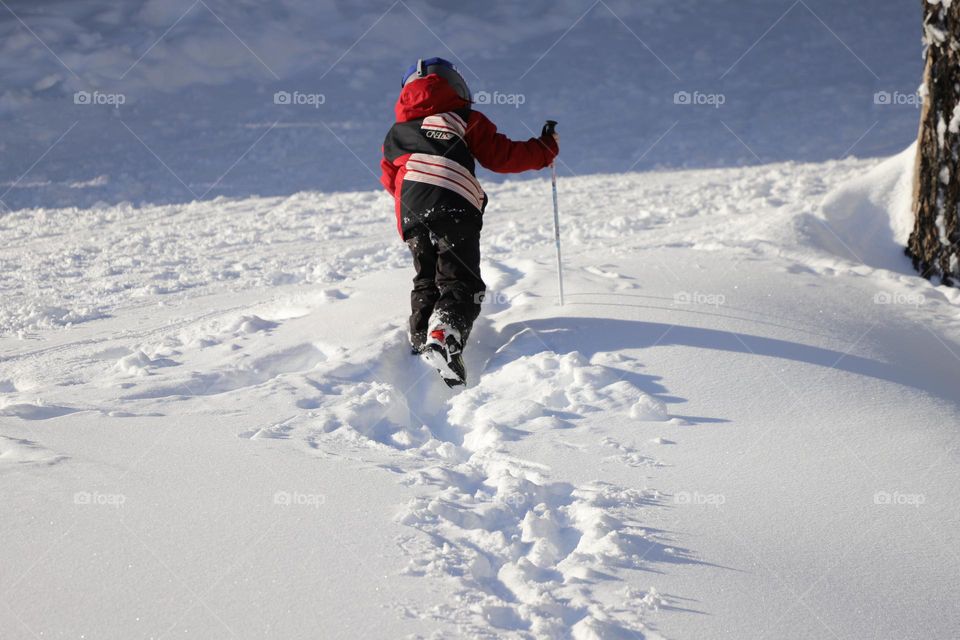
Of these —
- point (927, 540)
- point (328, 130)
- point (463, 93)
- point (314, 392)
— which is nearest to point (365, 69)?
point (328, 130)

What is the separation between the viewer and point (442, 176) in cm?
359

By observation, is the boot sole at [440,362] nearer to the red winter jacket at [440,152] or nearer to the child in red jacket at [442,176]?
the child in red jacket at [442,176]

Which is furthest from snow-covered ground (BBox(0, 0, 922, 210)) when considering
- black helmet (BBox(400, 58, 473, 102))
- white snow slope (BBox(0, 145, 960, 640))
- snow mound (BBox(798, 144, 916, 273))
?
black helmet (BBox(400, 58, 473, 102))

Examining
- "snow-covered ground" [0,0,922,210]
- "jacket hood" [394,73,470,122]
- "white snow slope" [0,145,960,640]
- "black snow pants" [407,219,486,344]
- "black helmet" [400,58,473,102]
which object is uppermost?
"snow-covered ground" [0,0,922,210]

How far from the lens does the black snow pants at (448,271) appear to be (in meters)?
3.56

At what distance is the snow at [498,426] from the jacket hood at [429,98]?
102cm

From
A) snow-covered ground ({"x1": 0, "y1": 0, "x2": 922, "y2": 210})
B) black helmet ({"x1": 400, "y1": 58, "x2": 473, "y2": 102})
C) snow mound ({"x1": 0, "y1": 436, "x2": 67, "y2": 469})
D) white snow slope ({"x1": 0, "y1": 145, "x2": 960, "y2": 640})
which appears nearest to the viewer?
white snow slope ({"x1": 0, "y1": 145, "x2": 960, "y2": 640})

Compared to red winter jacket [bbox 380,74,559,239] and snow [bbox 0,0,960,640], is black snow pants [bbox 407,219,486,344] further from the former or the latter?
snow [bbox 0,0,960,640]

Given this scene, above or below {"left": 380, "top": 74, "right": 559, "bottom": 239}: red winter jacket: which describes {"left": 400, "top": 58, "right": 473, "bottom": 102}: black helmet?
above

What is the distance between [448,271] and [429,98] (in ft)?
2.57

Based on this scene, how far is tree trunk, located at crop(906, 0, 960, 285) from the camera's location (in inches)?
165

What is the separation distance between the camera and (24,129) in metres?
9.99

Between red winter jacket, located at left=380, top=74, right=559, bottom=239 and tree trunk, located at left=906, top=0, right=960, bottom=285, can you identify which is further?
tree trunk, located at left=906, top=0, right=960, bottom=285

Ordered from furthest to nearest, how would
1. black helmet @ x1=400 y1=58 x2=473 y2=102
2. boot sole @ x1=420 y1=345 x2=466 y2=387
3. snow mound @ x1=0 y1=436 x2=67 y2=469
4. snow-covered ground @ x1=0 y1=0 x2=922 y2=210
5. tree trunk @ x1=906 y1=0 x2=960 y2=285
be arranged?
snow-covered ground @ x1=0 y1=0 x2=922 y2=210 → tree trunk @ x1=906 y1=0 x2=960 y2=285 → black helmet @ x1=400 y1=58 x2=473 y2=102 → boot sole @ x1=420 y1=345 x2=466 y2=387 → snow mound @ x1=0 y1=436 x2=67 y2=469
